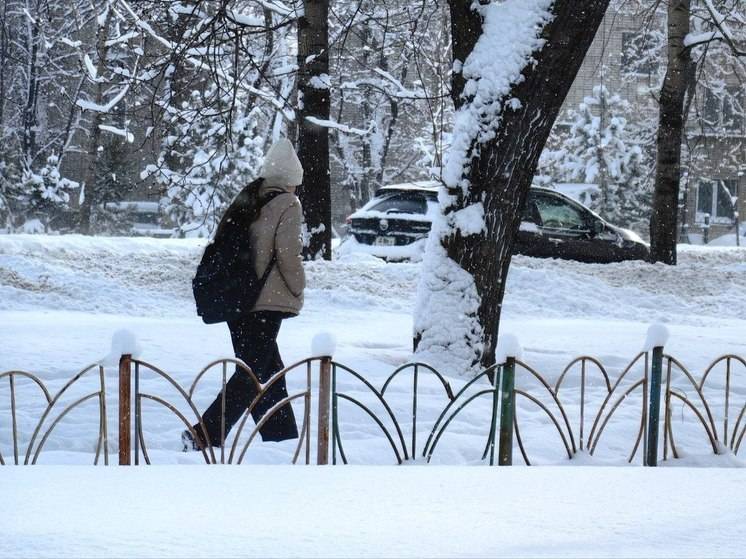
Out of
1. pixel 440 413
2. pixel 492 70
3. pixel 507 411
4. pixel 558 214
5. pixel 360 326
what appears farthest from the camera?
pixel 558 214

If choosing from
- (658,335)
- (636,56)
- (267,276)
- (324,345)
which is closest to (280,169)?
(267,276)

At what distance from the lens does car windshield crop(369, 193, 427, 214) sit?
51.1 ft

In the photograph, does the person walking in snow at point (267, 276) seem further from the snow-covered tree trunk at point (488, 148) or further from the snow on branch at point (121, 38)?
the snow on branch at point (121, 38)

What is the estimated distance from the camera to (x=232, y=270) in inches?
231

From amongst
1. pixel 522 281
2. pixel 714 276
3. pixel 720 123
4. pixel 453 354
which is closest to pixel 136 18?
pixel 522 281

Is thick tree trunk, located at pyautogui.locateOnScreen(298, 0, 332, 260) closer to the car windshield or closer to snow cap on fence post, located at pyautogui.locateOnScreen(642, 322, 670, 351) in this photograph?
the car windshield

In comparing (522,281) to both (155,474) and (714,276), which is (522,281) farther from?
(155,474)

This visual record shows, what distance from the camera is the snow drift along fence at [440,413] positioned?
4895 mm

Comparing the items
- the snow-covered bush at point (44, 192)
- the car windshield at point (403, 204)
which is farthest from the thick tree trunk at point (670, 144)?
the snow-covered bush at point (44, 192)

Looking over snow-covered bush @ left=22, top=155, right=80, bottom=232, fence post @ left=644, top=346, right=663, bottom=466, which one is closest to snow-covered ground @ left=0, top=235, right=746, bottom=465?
fence post @ left=644, top=346, right=663, bottom=466

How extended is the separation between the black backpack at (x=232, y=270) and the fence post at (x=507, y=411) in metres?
1.57

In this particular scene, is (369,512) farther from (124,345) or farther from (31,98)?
(31,98)

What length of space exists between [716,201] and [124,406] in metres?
36.7

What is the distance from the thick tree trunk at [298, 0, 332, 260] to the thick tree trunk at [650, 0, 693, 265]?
5.24 m
